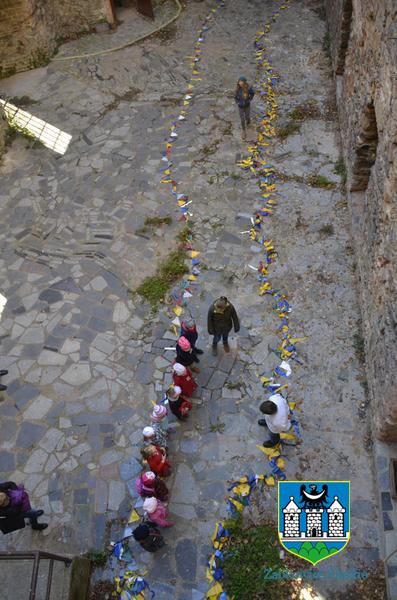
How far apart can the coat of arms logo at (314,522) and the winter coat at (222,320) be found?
8.76ft

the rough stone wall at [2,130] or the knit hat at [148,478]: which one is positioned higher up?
the rough stone wall at [2,130]

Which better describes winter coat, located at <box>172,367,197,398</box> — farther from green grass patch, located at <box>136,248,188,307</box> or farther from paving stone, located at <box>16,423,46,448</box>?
paving stone, located at <box>16,423,46,448</box>

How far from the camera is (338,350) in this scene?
8.80m

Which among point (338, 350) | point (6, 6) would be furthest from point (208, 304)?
point (6, 6)

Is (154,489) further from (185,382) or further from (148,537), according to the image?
(185,382)

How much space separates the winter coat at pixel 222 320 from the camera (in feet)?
27.3

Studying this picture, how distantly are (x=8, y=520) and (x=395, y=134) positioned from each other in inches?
279

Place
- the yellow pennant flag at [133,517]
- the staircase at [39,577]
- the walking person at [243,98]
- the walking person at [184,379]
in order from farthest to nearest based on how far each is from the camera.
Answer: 1. the walking person at [243,98]
2. the walking person at [184,379]
3. the yellow pennant flag at [133,517]
4. the staircase at [39,577]

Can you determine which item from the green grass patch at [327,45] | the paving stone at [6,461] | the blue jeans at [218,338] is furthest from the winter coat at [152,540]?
the green grass patch at [327,45]

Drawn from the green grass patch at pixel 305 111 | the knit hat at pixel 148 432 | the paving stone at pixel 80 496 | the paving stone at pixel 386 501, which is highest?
the green grass patch at pixel 305 111

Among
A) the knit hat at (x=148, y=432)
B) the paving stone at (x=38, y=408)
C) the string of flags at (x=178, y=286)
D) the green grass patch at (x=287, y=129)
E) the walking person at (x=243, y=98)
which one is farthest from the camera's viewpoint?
the green grass patch at (x=287, y=129)

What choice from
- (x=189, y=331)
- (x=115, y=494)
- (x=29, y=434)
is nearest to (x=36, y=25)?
(x=189, y=331)

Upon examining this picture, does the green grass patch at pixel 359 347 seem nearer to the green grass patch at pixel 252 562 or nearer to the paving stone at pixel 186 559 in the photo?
the green grass patch at pixel 252 562

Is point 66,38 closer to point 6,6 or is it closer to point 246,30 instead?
point 6,6
